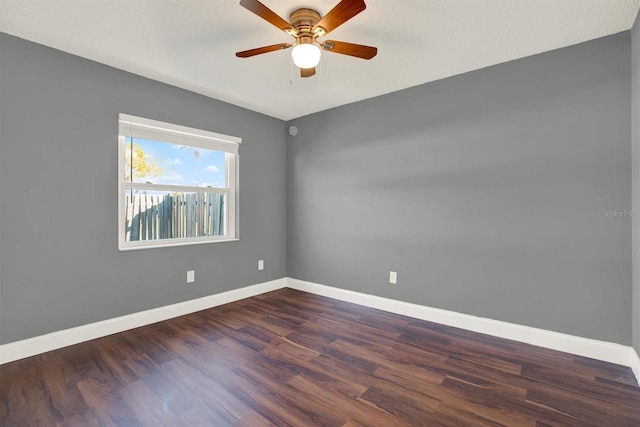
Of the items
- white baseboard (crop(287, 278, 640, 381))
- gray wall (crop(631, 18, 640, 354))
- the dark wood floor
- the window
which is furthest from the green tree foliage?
gray wall (crop(631, 18, 640, 354))

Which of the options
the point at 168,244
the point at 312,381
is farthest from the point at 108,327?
the point at 312,381

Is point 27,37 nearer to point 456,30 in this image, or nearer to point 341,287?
point 456,30

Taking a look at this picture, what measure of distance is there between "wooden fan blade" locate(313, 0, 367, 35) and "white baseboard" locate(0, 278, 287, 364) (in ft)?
9.68

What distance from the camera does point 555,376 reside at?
6.56 feet

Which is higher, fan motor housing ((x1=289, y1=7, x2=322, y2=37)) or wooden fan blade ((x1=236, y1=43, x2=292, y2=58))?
fan motor housing ((x1=289, y1=7, x2=322, y2=37))

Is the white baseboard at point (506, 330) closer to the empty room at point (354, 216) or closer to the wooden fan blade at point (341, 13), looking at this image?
the empty room at point (354, 216)

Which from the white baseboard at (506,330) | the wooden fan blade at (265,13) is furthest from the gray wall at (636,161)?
the wooden fan blade at (265,13)

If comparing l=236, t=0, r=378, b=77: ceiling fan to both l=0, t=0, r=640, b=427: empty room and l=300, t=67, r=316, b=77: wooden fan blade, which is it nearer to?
l=0, t=0, r=640, b=427: empty room

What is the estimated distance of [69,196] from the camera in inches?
96.5

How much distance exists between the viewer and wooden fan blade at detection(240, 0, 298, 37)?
1540 mm

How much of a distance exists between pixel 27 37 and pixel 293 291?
3581 millimetres

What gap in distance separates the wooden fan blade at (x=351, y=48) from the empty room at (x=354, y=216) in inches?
0.5

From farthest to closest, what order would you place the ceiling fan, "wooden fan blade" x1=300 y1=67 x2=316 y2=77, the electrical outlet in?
1. the electrical outlet
2. "wooden fan blade" x1=300 y1=67 x2=316 y2=77
3. the ceiling fan

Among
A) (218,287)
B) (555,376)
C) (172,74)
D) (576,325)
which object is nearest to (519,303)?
(576,325)
